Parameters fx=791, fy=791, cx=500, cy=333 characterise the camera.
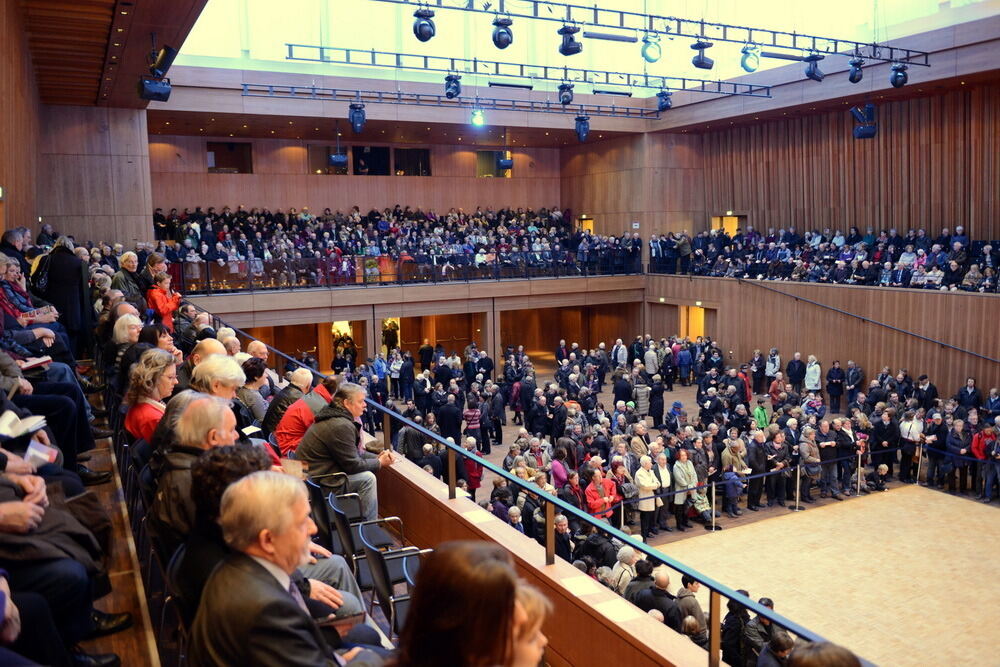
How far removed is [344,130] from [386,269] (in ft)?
17.6

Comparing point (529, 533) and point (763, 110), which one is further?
point (763, 110)

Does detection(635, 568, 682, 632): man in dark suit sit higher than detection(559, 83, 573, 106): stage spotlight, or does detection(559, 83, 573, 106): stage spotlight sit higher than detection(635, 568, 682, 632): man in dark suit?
detection(559, 83, 573, 106): stage spotlight

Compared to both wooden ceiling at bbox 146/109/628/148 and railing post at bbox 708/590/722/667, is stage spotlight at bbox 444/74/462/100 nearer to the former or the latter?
wooden ceiling at bbox 146/109/628/148

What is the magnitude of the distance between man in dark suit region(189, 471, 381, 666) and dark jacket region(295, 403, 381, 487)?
8.25 feet

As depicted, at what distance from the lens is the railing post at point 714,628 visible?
3.50 meters

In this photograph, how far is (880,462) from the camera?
1388 centimetres

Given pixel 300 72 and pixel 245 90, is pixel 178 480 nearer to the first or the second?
pixel 245 90

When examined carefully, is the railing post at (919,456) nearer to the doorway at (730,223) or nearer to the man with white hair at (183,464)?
the doorway at (730,223)

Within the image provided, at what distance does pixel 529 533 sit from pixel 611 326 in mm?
18446

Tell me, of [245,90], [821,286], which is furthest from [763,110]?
[245,90]

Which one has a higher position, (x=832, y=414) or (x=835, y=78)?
(x=835, y=78)

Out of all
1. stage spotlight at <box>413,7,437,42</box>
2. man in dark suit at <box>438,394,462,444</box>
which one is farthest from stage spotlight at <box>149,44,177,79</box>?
man in dark suit at <box>438,394,462,444</box>

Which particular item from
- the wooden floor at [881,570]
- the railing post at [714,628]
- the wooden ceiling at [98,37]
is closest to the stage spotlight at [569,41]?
the wooden ceiling at [98,37]

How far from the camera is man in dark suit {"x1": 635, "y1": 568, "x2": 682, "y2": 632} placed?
6102mm
